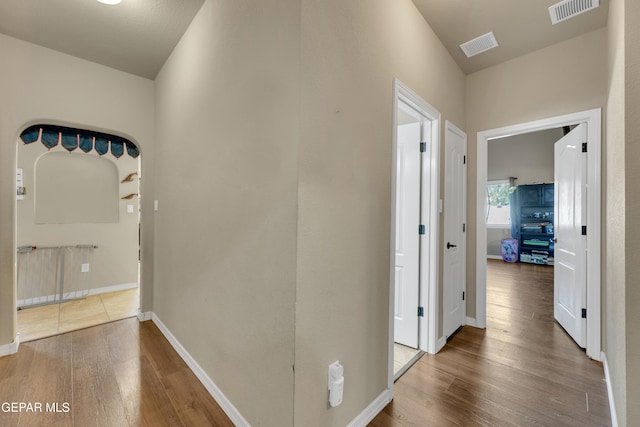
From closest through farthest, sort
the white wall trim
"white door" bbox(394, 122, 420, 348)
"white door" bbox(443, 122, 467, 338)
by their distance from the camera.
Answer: "white door" bbox(394, 122, 420, 348)
"white door" bbox(443, 122, 467, 338)
the white wall trim

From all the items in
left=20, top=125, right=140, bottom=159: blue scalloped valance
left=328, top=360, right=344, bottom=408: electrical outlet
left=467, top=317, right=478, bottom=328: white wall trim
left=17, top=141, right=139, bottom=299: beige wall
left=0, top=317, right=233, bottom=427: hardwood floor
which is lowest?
left=0, top=317, right=233, bottom=427: hardwood floor

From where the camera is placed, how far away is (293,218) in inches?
48.1

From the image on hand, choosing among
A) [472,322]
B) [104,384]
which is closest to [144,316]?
[104,384]

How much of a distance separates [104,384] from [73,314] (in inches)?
79.3

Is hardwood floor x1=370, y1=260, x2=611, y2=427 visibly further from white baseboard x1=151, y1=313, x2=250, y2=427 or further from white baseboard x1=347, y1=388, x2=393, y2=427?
white baseboard x1=151, y1=313, x2=250, y2=427

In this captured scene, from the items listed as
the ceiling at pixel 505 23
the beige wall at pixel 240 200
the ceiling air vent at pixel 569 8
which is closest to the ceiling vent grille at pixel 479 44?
the ceiling at pixel 505 23

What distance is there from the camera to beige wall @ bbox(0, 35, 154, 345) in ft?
7.67

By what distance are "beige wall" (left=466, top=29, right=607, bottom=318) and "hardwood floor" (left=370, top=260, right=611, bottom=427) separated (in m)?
0.58

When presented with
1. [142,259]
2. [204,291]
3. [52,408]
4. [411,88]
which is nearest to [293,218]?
[204,291]

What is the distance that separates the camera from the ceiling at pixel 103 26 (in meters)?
2.03

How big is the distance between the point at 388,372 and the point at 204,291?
1433mm

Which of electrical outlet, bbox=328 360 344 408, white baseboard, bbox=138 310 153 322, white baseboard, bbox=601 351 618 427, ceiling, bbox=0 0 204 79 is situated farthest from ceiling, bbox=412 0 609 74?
white baseboard, bbox=138 310 153 322

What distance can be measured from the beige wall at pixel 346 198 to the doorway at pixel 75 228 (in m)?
3.15

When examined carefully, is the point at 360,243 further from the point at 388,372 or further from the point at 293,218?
the point at 388,372
